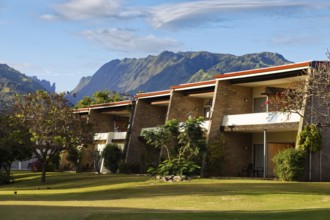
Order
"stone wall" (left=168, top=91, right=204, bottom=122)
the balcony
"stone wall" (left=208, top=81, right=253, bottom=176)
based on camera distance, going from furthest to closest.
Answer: the balcony < "stone wall" (left=168, top=91, right=204, bottom=122) < "stone wall" (left=208, top=81, right=253, bottom=176)

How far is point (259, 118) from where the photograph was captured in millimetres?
37250

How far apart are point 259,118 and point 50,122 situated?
1572cm

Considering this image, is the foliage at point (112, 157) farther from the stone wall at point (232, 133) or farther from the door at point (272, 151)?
the door at point (272, 151)

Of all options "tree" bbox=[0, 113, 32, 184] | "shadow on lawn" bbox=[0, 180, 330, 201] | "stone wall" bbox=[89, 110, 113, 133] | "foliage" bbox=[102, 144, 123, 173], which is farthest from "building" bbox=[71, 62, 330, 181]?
"stone wall" bbox=[89, 110, 113, 133]

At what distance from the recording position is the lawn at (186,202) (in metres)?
18.4

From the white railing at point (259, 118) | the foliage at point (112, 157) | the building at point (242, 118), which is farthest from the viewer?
the foliage at point (112, 157)

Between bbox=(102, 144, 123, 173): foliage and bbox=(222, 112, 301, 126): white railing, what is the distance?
15.3 metres

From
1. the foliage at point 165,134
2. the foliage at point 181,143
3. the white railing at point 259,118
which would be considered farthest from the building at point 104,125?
the white railing at point 259,118

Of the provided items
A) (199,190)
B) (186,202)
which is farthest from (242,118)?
(186,202)

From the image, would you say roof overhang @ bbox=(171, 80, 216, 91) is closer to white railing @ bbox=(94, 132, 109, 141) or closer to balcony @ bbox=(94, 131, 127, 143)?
balcony @ bbox=(94, 131, 127, 143)

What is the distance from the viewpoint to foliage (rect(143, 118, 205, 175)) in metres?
36.9

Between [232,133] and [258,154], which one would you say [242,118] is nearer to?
[232,133]

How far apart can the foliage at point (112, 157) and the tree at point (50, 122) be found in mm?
6975

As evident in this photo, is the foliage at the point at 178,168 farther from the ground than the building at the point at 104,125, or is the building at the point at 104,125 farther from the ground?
the building at the point at 104,125
